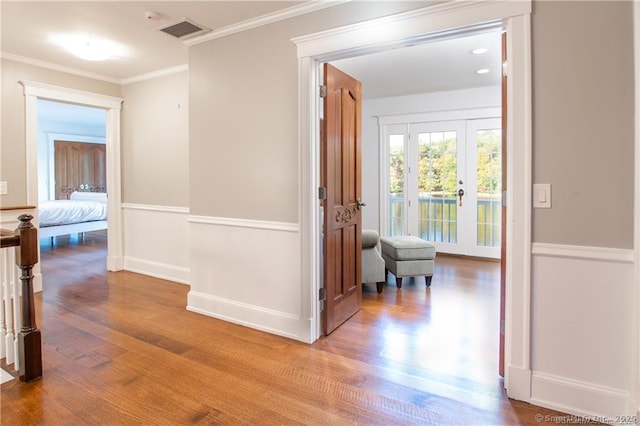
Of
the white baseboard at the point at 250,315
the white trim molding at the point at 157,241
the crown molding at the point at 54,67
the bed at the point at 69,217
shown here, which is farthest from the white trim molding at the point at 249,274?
the bed at the point at 69,217

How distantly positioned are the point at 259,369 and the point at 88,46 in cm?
339

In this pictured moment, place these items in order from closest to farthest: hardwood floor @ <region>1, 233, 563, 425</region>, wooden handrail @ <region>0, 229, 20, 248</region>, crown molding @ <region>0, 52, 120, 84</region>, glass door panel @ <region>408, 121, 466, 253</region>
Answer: hardwood floor @ <region>1, 233, 563, 425</region>, wooden handrail @ <region>0, 229, 20, 248</region>, crown molding @ <region>0, 52, 120, 84</region>, glass door panel @ <region>408, 121, 466, 253</region>

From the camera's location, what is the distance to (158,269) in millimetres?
4527

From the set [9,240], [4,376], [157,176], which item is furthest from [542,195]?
[157,176]

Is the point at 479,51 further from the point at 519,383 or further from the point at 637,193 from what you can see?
the point at 519,383

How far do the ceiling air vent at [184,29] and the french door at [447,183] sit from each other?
3.76 metres

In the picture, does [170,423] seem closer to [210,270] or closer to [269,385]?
[269,385]

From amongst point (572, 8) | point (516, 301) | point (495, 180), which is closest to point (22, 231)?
point (516, 301)

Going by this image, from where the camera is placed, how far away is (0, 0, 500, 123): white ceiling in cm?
269

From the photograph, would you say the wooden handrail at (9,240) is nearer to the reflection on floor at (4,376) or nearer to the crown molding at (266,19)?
the reflection on floor at (4,376)

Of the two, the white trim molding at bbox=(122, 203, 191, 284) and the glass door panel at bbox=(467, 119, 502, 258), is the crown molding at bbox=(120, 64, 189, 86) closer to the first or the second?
the white trim molding at bbox=(122, 203, 191, 284)

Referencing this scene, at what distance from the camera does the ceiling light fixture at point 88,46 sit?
128 inches

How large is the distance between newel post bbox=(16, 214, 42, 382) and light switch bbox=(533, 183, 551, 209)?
116 inches

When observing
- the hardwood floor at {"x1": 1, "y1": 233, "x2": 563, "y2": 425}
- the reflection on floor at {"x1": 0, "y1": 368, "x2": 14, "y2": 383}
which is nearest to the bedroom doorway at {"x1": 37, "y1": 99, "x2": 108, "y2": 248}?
the hardwood floor at {"x1": 1, "y1": 233, "x2": 563, "y2": 425}
